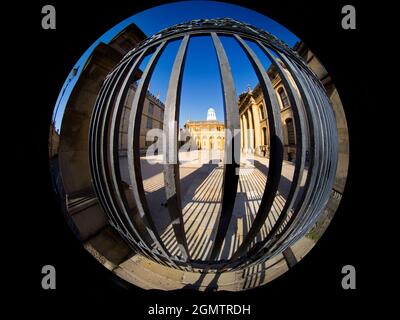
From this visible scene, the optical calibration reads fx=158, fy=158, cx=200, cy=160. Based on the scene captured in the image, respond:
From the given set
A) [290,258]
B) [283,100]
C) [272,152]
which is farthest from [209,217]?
[283,100]

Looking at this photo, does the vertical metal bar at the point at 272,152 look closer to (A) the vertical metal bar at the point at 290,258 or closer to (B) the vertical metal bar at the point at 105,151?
(A) the vertical metal bar at the point at 290,258

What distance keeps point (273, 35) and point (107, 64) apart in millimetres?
1183

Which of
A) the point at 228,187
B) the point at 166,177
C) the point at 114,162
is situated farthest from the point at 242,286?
the point at 114,162

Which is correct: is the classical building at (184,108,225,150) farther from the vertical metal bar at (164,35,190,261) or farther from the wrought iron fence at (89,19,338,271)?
A: the vertical metal bar at (164,35,190,261)

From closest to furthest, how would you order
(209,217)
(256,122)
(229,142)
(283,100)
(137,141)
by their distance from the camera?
(229,142) → (137,141) → (256,122) → (209,217) → (283,100)

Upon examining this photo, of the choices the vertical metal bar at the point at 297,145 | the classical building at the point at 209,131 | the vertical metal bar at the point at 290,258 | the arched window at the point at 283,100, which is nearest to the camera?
the vertical metal bar at the point at 297,145

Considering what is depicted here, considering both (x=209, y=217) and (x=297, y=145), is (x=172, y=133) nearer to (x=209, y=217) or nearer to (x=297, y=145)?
(x=297, y=145)

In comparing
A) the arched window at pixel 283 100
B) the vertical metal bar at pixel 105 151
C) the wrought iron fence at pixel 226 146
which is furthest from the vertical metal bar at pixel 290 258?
the arched window at pixel 283 100

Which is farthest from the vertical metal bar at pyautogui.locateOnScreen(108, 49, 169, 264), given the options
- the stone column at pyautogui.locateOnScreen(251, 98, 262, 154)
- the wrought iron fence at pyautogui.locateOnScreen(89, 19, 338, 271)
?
the stone column at pyautogui.locateOnScreen(251, 98, 262, 154)

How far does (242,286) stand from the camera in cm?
114

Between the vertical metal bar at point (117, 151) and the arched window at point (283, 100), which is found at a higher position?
the arched window at point (283, 100)

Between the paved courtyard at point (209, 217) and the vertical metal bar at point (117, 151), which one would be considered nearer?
the vertical metal bar at point (117, 151)

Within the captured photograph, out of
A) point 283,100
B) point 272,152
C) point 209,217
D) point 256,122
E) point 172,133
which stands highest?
point 283,100

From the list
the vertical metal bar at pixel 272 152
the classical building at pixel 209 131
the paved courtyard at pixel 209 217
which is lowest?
the paved courtyard at pixel 209 217
